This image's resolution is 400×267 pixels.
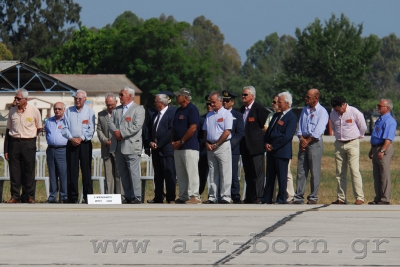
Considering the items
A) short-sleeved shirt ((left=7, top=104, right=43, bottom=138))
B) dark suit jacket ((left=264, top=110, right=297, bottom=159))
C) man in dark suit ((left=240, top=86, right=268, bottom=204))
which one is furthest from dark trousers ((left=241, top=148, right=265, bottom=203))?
short-sleeved shirt ((left=7, top=104, right=43, bottom=138))

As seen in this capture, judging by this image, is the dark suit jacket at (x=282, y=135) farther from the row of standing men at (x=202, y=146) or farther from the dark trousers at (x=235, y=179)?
the dark trousers at (x=235, y=179)

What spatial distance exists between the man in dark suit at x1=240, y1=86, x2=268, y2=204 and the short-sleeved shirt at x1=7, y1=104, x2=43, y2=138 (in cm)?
362

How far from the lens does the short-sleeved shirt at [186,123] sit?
50.9ft

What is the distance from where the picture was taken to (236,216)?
506 inches

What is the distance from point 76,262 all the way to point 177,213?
4.45 m

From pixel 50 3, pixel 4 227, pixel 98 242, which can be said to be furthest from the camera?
pixel 50 3

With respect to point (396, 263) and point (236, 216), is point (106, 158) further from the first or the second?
point (396, 263)

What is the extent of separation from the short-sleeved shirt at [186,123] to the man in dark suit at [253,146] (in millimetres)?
868

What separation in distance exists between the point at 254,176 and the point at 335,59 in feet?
213

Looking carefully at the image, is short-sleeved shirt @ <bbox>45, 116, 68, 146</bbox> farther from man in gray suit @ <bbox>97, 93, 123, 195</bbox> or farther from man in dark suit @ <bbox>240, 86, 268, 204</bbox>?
man in dark suit @ <bbox>240, 86, 268, 204</bbox>

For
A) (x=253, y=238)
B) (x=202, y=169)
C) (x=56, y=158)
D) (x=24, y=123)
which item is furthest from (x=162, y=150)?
(x=253, y=238)

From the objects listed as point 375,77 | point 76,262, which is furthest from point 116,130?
point 375,77

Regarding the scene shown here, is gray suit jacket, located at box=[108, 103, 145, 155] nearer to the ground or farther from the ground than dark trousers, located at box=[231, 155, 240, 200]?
farther from the ground

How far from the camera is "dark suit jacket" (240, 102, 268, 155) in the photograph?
1574 centimetres
